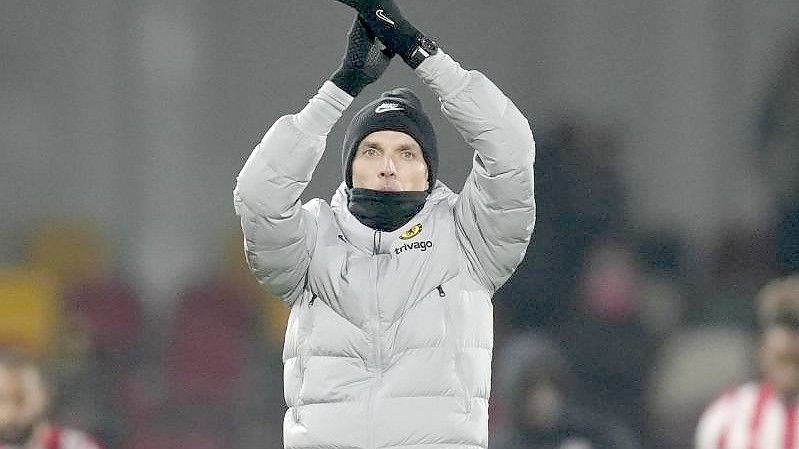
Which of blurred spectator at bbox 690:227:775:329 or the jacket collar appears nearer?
the jacket collar

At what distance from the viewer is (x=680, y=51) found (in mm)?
2715

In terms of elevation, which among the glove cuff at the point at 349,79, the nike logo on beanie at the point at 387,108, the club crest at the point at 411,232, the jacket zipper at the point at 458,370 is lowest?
the jacket zipper at the point at 458,370

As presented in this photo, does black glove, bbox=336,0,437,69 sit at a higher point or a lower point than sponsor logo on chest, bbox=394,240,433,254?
higher

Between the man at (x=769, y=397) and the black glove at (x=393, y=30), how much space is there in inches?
56.4

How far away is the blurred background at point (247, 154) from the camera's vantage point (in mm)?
2543

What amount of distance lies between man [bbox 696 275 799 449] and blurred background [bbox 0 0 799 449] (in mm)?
37

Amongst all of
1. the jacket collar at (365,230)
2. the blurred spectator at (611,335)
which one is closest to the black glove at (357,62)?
the jacket collar at (365,230)

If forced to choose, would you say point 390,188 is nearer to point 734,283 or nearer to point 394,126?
point 394,126

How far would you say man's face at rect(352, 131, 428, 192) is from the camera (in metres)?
1.12

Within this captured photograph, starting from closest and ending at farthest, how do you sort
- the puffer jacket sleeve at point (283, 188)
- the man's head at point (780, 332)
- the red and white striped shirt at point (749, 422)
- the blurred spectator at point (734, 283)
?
the puffer jacket sleeve at point (283, 188) → the red and white striped shirt at point (749, 422) → the man's head at point (780, 332) → the blurred spectator at point (734, 283)

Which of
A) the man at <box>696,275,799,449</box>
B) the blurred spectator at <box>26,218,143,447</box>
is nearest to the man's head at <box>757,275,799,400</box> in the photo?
the man at <box>696,275,799,449</box>

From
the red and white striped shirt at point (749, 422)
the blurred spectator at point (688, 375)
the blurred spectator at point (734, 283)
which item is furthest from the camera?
the blurred spectator at point (734, 283)

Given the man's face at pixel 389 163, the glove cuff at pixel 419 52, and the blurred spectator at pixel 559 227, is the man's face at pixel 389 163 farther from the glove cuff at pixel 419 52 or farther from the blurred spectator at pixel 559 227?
the blurred spectator at pixel 559 227

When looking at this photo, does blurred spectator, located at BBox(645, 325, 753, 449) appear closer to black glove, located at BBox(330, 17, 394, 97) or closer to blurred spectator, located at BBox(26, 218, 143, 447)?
blurred spectator, located at BBox(26, 218, 143, 447)
